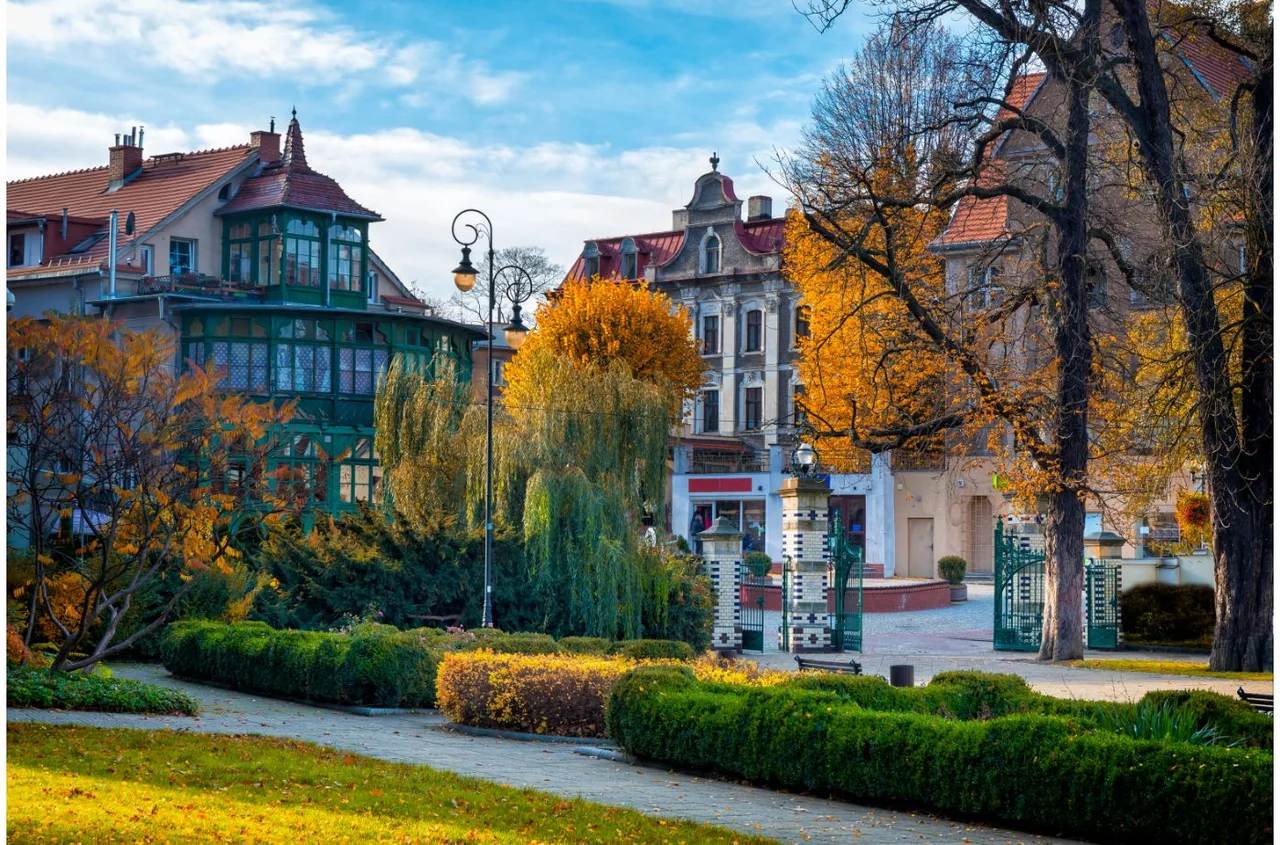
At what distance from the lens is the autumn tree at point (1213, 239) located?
66.6 feet

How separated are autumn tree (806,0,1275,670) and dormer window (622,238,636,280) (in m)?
41.2

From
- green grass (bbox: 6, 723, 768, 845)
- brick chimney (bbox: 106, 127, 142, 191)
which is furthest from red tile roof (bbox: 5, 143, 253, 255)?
green grass (bbox: 6, 723, 768, 845)

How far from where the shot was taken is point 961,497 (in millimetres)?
50719

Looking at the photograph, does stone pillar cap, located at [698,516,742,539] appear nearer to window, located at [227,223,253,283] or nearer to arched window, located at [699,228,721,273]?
window, located at [227,223,253,283]

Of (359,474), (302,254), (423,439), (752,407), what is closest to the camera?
(423,439)

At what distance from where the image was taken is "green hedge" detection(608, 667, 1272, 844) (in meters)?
9.78

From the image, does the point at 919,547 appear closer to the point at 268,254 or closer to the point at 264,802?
the point at 268,254

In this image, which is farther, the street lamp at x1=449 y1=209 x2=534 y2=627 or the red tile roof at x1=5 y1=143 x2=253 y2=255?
the red tile roof at x1=5 y1=143 x2=253 y2=255

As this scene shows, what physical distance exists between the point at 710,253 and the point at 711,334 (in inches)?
131

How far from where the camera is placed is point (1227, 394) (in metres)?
20.5

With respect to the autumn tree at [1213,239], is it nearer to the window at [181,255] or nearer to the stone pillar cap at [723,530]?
the stone pillar cap at [723,530]

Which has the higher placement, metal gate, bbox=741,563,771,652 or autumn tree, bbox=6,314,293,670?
autumn tree, bbox=6,314,293,670

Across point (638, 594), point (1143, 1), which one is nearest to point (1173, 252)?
point (1143, 1)

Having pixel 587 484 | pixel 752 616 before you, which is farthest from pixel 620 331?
pixel 587 484
